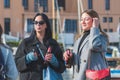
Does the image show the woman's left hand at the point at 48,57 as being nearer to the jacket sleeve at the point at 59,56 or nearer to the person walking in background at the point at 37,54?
the person walking in background at the point at 37,54

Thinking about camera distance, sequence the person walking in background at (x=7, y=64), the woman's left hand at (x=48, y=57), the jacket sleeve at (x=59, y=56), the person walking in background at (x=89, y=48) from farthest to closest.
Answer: the jacket sleeve at (x=59, y=56)
the woman's left hand at (x=48, y=57)
the person walking in background at (x=89, y=48)
the person walking in background at (x=7, y=64)

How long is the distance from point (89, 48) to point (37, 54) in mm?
855

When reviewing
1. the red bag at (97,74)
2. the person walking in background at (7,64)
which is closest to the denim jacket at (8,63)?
the person walking in background at (7,64)

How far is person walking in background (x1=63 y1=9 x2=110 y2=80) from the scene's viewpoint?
519 cm

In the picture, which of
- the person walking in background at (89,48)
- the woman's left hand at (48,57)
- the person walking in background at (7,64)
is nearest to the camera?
the person walking in background at (7,64)

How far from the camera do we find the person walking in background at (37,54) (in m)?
5.78

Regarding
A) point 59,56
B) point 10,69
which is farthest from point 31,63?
point 10,69

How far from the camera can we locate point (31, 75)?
580cm

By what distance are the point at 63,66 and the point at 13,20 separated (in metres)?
72.3

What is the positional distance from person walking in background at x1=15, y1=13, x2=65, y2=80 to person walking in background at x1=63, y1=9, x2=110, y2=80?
1.44 ft

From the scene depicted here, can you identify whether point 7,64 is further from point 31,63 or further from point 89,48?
point 89,48

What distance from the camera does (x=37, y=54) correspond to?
579 centimetres

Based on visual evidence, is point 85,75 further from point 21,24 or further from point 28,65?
point 21,24

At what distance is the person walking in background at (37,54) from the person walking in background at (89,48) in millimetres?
438
